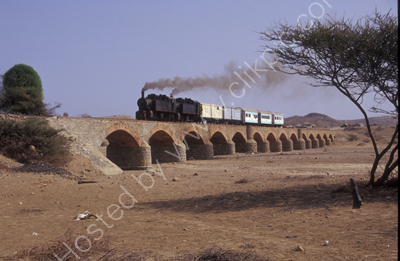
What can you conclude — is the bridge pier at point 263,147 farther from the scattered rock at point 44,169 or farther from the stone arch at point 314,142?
the scattered rock at point 44,169

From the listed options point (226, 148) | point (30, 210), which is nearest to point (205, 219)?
point (30, 210)

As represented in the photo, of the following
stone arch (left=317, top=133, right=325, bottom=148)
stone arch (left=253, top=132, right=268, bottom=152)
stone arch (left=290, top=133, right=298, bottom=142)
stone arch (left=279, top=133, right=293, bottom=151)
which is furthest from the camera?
stone arch (left=317, top=133, right=325, bottom=148)

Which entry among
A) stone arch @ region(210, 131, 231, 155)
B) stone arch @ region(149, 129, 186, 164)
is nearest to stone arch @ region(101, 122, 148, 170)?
stone arch @ region(149, 129, 186, 164)

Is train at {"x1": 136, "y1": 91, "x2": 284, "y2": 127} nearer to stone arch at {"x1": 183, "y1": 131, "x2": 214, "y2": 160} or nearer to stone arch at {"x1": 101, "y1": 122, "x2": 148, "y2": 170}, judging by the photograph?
stone arch at {"x1": 183, "y1": 131, "x2": 214, "y2": 160}

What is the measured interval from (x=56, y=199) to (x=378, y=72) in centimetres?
978

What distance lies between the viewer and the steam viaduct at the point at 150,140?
16.7 meters

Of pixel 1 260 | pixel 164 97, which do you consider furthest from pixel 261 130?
pixel 1 260

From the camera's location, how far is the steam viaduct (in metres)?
16.7

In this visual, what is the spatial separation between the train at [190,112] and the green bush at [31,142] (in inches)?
507

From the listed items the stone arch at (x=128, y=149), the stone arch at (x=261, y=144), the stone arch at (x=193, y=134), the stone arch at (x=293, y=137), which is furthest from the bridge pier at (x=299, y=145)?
the stone arch at (x=128, y=149)

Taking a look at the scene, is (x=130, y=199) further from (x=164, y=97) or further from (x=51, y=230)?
(x=164, y=97)

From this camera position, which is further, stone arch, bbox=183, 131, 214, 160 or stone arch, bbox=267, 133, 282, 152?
stone arch, bbox=267, 133, 282, 152

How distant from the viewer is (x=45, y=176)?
12.0 m

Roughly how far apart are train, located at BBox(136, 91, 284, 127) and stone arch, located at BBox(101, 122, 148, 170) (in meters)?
5.75
